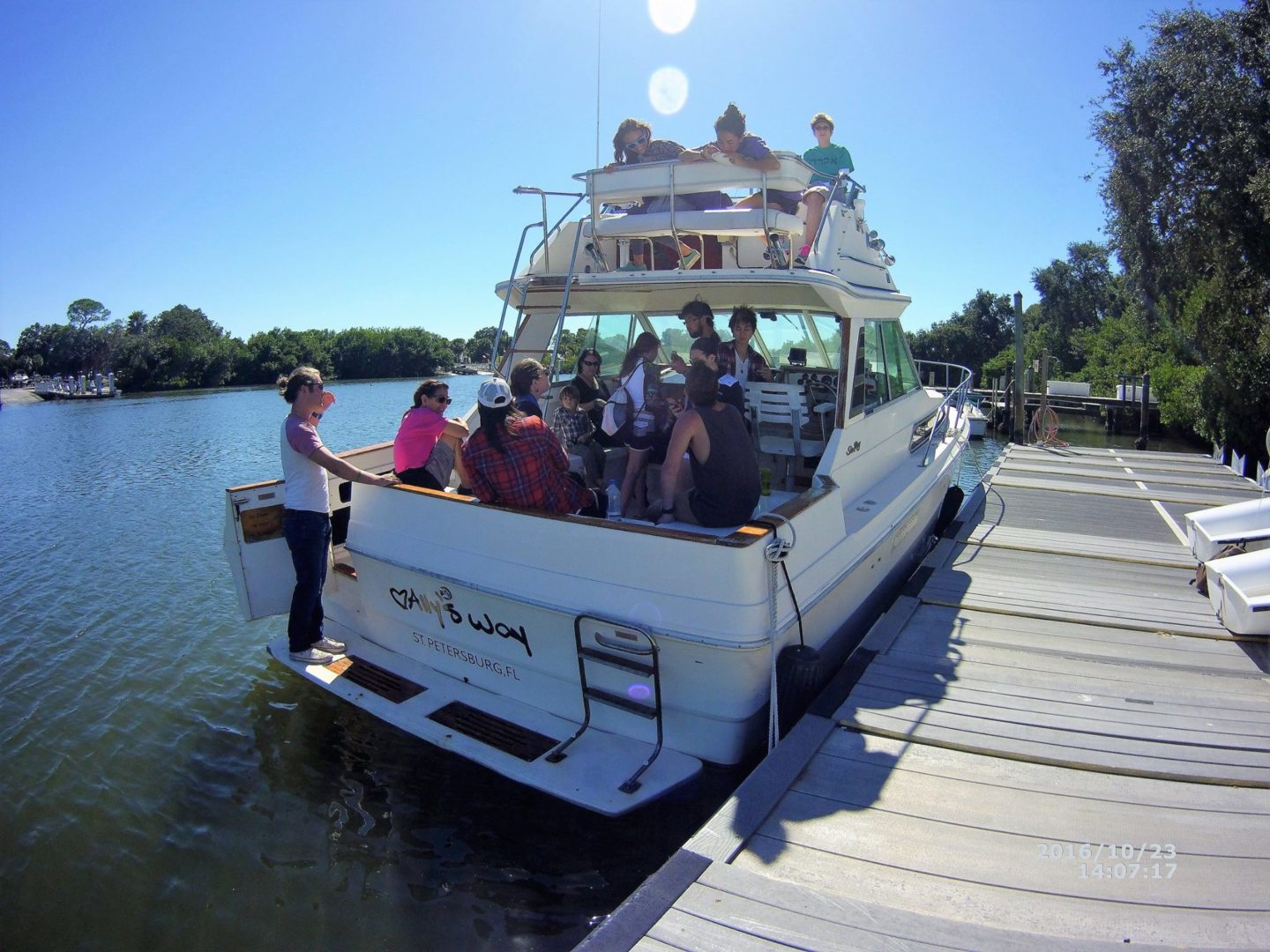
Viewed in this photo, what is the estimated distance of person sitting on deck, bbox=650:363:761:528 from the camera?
4.26m

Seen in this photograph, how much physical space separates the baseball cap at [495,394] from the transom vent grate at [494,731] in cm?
178

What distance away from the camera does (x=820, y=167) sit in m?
6.99

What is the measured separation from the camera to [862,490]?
5730mm

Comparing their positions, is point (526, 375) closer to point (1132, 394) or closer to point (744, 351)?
point (744, 351)

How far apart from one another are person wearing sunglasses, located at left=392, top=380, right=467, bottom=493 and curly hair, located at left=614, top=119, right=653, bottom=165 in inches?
86.9

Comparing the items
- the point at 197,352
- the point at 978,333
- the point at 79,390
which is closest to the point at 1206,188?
the point at 978,333

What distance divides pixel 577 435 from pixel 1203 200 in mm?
20093

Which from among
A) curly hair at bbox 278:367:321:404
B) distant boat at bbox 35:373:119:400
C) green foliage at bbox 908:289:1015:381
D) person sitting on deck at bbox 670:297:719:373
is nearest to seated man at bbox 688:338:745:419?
person sitting on deck at bbox 670:297:719:373

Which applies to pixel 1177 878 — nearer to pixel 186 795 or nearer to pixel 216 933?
pixel 216 933

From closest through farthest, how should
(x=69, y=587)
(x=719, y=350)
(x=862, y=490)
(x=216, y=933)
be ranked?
(x=216, y=933)
(x=719, y=350)
(x=862, y=490)
(x=69, y=587)

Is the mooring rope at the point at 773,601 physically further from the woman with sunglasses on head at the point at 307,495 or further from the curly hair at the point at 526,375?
the woman with sunglasses on head at the point at 307,495

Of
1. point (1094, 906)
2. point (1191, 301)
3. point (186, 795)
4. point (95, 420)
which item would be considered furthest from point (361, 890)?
point (95, 420)

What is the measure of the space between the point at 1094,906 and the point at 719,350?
3670mm

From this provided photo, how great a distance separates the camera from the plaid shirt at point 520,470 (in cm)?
439
